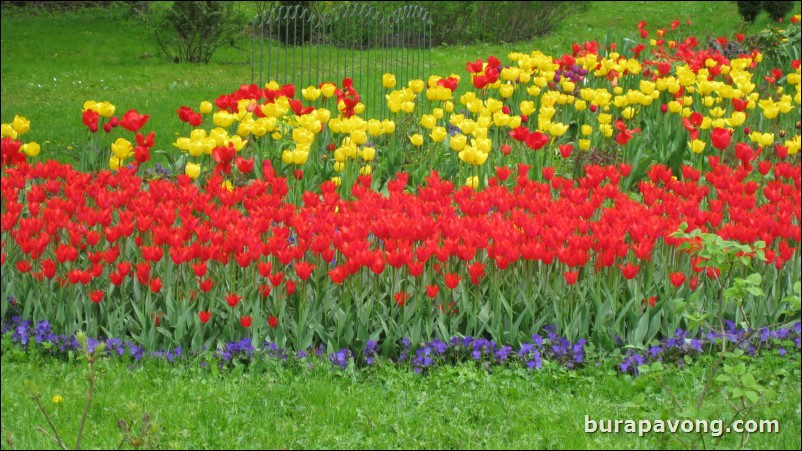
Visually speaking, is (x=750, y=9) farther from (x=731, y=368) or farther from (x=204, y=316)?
(x=731, y=368)

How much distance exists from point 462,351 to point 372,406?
0.73 metres

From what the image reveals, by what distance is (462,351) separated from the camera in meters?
4.79

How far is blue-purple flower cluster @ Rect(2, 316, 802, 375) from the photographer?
15.4ft

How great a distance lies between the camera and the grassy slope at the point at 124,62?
11.6m

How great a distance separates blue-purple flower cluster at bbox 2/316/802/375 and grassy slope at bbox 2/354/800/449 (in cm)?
9

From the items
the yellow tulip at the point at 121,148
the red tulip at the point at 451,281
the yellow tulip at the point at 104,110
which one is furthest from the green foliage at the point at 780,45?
the red tulip at the point at 451,281

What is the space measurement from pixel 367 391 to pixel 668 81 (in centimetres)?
511

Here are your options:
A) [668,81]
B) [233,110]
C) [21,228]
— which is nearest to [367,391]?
[21,228]

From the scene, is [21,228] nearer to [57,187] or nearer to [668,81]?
[57,187]

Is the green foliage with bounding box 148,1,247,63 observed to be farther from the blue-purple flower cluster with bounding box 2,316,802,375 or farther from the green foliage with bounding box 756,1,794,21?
the blue-purple flower cluster with bounding box 2,316,802,375

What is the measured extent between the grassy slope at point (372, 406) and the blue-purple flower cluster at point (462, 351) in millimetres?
86

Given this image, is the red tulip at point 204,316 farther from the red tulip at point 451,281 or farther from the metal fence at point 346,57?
the metal fence at point 346,57

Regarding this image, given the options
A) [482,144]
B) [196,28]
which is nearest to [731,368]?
[482,144]

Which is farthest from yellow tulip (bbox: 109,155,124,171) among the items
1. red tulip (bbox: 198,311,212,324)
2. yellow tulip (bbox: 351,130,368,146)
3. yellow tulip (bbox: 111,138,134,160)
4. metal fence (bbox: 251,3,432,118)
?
red tulip (bbox: 198,311,212,324)
